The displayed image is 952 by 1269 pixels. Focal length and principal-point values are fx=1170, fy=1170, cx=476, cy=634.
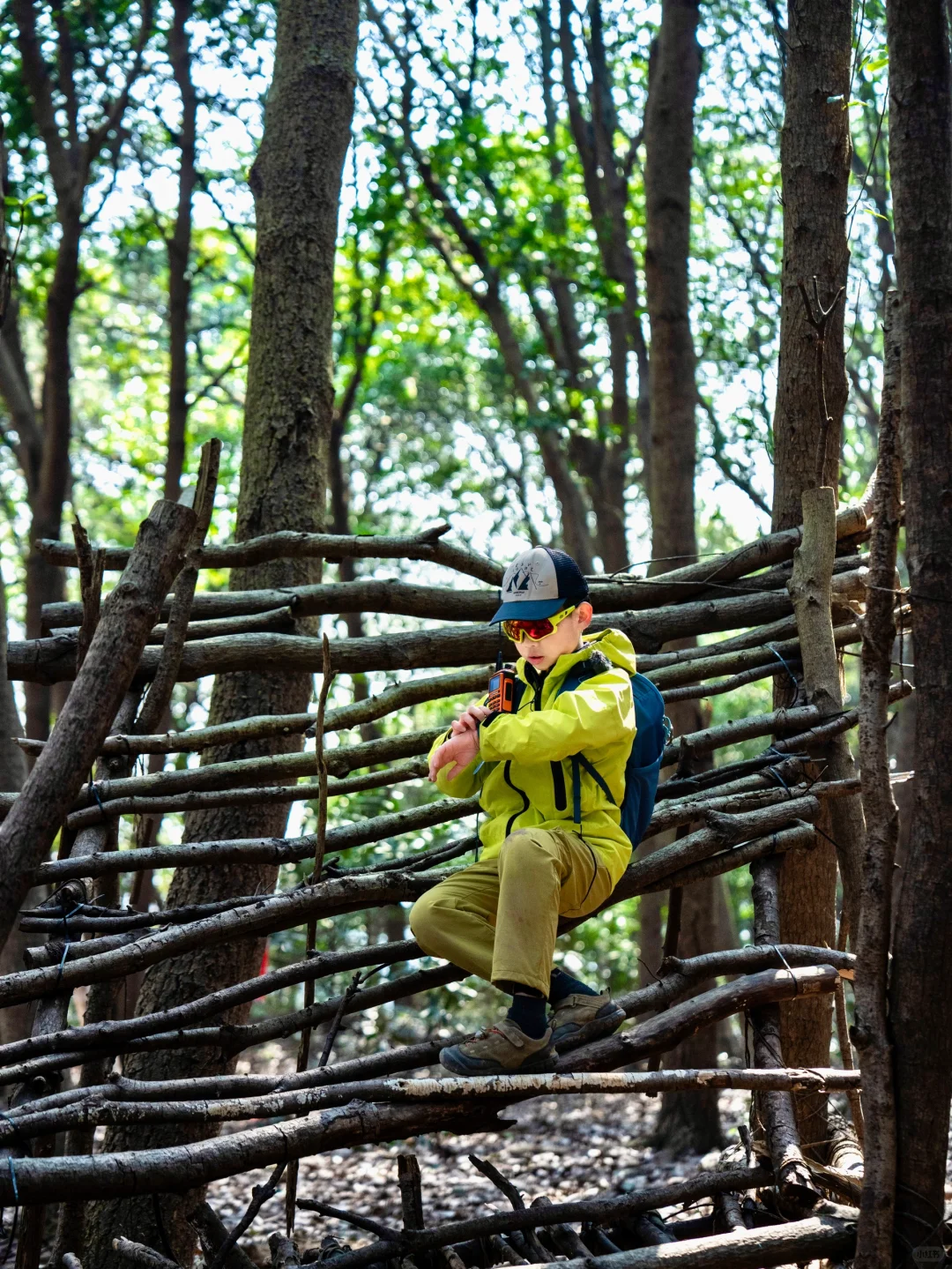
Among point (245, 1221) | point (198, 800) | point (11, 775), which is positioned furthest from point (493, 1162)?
point (245, 1221)

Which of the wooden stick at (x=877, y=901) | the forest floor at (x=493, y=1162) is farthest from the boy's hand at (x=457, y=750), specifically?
the forest floor at (x=493, y=1162)

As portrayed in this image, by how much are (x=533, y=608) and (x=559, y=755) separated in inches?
15.7

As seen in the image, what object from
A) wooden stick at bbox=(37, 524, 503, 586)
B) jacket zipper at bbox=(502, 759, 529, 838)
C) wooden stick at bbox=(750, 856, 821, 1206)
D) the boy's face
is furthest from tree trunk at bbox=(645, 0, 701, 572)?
jacket zipper at bbox=(502, 759, 529, 838)

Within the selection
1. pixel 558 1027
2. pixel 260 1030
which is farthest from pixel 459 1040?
pixel 260 1030

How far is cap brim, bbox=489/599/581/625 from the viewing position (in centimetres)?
290

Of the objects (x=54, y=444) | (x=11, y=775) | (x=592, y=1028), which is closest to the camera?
(x=592, y=1028)

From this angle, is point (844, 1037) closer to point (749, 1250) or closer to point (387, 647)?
point (749, 1250)

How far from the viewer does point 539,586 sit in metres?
2.91

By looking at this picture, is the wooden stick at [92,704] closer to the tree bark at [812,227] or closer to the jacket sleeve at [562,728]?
the jacket sleeve at [562,728]

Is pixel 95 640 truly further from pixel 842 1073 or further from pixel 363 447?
pixel 363 447

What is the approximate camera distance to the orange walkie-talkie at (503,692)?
9.46ft

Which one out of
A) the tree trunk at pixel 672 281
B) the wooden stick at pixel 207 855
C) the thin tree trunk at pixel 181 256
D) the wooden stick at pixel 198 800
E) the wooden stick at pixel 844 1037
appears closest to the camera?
the wooden stick at pixel 207 855

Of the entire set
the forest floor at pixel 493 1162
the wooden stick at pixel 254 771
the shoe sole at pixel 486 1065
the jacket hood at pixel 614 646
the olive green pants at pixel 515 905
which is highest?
the jacket hood at pixel 614 646

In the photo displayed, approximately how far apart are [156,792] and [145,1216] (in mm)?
1620
